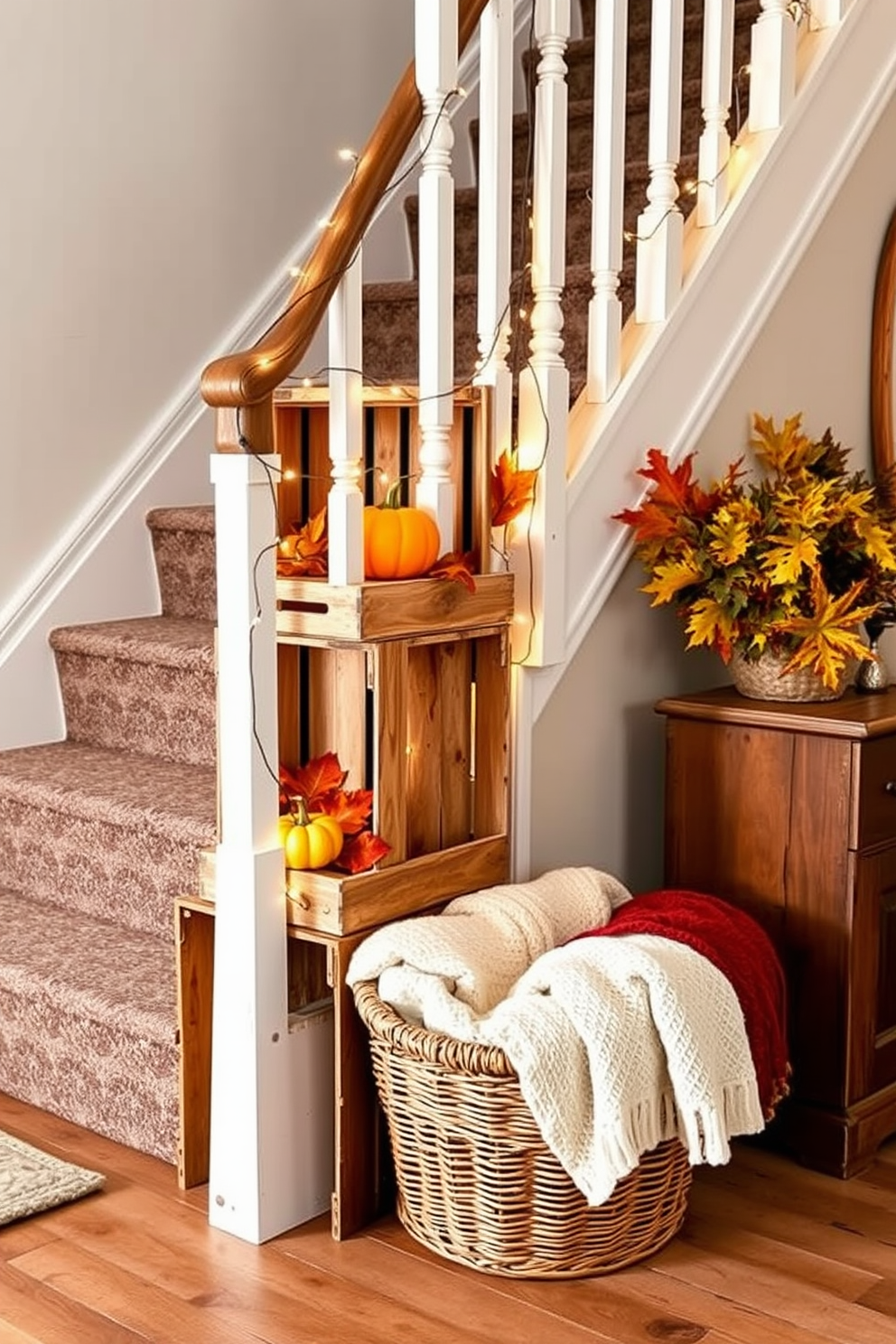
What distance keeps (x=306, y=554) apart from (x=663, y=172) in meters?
0.93

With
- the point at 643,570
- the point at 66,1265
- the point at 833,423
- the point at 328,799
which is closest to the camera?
the point at 66,1265

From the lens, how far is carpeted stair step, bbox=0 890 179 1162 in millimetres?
2479

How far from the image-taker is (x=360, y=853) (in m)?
2.34

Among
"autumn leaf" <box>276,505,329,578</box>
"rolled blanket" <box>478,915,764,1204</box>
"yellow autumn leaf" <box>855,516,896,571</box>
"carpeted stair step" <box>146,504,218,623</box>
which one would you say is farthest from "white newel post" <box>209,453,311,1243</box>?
"carpeted stair step" <box>146,504,218,623</box>

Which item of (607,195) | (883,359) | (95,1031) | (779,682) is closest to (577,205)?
(883,359)

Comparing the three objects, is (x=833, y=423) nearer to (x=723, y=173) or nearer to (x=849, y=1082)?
(x=723, y=173)

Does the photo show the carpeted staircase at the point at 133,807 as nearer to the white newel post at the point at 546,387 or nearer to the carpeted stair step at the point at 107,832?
the carpeted stair step at the point at 107,832

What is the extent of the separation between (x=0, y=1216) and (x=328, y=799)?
0.73 metres

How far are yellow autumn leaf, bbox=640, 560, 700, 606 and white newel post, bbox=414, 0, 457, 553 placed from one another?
38 centimetres

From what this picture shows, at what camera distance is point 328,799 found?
2.39 m

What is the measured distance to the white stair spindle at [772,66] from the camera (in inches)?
113

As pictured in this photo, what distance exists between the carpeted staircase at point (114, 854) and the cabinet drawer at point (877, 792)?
3.32 feet

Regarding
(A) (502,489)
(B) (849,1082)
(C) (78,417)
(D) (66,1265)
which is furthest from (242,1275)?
(C) (78,417)

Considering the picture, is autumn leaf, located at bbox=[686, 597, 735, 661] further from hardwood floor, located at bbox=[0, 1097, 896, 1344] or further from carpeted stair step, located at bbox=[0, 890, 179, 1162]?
carpeted stair step, located at bbox=[0, 890, 179, 1162]
